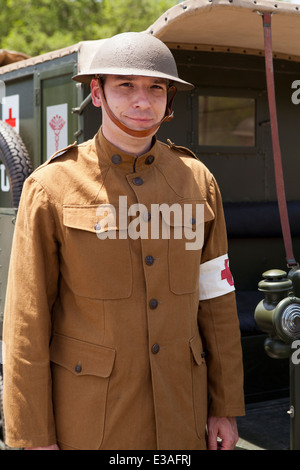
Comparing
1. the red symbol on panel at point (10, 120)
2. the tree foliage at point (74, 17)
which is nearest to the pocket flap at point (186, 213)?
the red symbol on panel at point (10, 120)

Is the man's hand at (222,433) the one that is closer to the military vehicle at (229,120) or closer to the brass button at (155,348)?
the brass button at (155,348)

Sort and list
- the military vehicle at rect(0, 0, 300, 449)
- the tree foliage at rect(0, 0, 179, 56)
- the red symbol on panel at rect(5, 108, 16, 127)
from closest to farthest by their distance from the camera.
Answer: the military vehicle at rect(0, 0, 300, 449)
the red symbol on panel at rect(5, 108, 16, 127)
the tree foliage at rect(0, 0, 179, 56)

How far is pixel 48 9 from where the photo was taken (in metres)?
18.9

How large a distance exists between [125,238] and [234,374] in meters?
0.57

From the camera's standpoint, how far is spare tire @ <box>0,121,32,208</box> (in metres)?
3.57

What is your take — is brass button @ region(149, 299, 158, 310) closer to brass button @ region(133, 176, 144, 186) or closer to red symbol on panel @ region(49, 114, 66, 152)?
brass button @ region(133, 176, 144, 186)

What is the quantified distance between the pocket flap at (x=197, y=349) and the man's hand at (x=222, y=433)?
20 centimetres

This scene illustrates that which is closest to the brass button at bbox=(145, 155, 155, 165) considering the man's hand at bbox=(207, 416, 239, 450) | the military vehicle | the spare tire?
the man's hand at bbox=(207, 416, 239, 450)

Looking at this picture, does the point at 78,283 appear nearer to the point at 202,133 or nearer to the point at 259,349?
the point at 259,349

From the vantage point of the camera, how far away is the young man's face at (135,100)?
1839 mm

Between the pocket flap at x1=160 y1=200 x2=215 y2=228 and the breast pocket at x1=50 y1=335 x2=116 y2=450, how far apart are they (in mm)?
420

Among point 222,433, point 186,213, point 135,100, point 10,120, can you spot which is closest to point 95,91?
point 135,100
